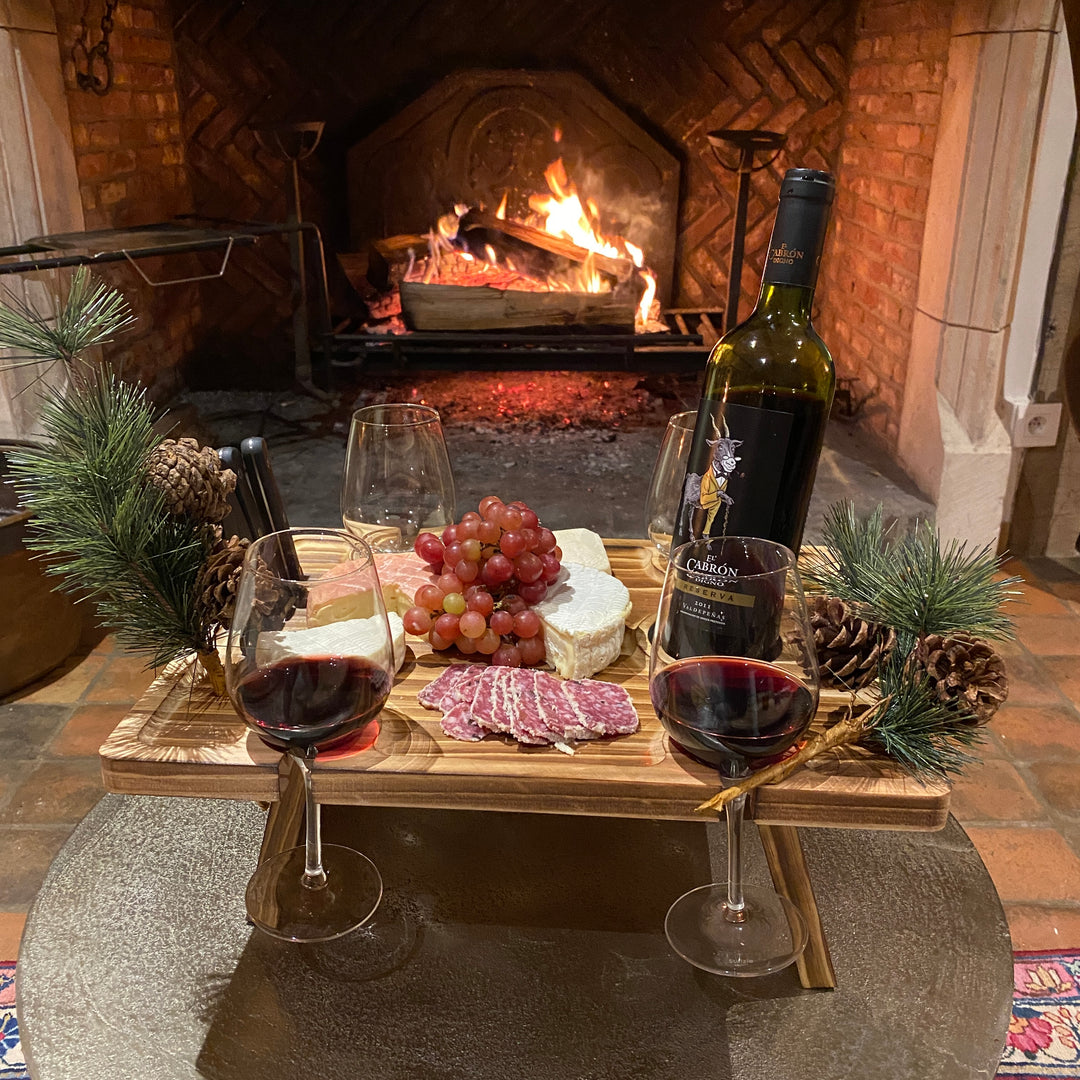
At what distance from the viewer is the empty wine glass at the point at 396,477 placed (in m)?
1.06

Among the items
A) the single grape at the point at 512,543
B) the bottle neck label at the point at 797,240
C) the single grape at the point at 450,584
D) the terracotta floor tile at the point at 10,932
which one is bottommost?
the terracotta floor tile at the point at 10,932

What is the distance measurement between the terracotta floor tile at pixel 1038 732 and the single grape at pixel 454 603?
4.12 feet

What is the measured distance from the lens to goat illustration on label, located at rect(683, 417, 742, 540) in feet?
2.89

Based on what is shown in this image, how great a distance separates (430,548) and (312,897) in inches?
12.9

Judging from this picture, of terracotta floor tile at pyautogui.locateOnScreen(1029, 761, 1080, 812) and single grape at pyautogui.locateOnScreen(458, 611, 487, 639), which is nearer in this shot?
single grape at pyautogui.locateOnScreen(458, 611, 487, 639)

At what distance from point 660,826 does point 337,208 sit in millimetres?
2311

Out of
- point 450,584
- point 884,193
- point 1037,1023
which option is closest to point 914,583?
point 450,584

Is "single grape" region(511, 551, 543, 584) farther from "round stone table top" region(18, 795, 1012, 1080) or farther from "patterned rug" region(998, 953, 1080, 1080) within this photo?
"patterned rug" region(998, 953, 1080, 1080)

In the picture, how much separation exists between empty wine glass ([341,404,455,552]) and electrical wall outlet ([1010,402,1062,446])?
159 centimetres

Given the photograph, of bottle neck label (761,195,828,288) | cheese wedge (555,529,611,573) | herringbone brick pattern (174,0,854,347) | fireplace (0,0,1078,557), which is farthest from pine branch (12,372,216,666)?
herringbone brick pattern (174,0,854,347)

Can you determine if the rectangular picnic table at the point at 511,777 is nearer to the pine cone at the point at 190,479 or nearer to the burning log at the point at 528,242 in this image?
the pine cone at the point at 190,479

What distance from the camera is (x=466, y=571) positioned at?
0.94 m

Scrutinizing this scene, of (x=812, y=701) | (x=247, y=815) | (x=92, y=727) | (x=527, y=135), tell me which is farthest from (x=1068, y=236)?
(x=92, y=727)

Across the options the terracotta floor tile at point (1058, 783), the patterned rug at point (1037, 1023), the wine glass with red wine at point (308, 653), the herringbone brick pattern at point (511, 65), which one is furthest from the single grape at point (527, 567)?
the herringbone brick pattern at point (511, 65)
